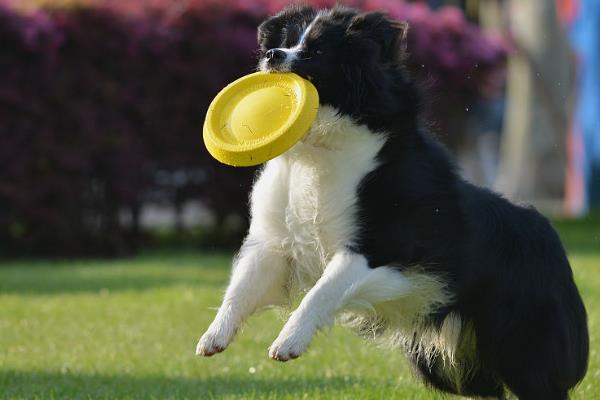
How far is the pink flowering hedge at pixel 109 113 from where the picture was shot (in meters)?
12.4

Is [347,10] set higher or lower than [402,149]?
higher

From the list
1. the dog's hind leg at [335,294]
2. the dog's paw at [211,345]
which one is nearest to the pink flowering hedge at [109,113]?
the dog's paw at [211,345]

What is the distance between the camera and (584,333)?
5.51 metres

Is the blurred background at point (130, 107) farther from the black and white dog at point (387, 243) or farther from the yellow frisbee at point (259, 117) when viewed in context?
the yellow frisbee at point (259, 117)

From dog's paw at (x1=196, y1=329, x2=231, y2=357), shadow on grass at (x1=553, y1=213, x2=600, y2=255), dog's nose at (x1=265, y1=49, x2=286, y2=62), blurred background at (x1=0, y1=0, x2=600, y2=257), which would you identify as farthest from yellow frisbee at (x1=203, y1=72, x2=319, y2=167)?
shadow on grass at (x1=553, y1=213, x2=600, y2=255)

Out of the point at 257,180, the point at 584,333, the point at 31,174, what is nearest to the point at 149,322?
the point at 257,180

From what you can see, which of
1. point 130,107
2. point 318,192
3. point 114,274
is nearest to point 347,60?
point 318,192

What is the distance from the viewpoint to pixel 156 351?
7293mm

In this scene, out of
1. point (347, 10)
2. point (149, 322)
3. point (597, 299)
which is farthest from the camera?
point (597, 299)

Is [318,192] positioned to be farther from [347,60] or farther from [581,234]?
[581,234]

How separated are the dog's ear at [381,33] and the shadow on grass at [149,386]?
1738 millimetres

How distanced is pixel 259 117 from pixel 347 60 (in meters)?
0.49

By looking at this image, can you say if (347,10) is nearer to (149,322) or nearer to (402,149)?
(402,149)

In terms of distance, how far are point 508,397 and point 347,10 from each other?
6.70ft
